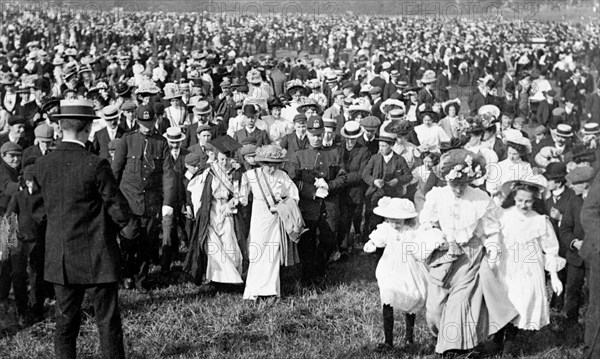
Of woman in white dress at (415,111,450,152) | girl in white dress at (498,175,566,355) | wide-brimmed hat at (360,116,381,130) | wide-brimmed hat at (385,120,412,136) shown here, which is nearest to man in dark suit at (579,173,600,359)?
girl in white dress at (498,175,566,355)

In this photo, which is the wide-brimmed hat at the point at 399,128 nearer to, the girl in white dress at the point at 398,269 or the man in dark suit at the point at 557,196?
the man in dark suit at the point at 557,196

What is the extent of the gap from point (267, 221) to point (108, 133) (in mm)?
2833

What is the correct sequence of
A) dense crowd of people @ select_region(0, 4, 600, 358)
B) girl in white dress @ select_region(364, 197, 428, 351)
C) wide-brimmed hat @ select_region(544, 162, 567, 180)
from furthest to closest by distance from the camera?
wide-brimmed hat @ select_region(544, 162, 567, 180), girl in white dress @ select_region(364, 197, 428, 351), dense crowd of people @ select_region(0, 4, 600, 358)

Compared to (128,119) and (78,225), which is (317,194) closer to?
(128,119)

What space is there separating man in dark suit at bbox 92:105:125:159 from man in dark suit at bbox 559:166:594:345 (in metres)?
5.50

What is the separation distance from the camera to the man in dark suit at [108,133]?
29.1ft

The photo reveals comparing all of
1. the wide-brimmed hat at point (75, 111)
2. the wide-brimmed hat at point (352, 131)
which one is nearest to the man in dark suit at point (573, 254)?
the wide-brimmed hat at point (352, 131)

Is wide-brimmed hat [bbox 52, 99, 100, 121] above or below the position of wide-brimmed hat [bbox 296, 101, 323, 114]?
above

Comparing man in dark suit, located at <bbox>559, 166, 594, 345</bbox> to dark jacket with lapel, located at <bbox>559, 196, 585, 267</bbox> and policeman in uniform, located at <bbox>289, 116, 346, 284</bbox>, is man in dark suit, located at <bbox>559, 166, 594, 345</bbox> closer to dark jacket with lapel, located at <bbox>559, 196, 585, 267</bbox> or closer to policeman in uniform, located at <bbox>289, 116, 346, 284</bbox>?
dark jacket with lapel, located at <bbox>559, 196, 585, 267</bbox>

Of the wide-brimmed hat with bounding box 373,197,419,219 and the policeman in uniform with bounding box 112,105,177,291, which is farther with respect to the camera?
the policeman in uniform with bounding box 112,105,177,291

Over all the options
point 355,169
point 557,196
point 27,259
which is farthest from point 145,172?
point 557,196

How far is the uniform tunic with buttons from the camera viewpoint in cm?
776

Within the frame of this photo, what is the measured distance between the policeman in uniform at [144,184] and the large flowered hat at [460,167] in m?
3.41

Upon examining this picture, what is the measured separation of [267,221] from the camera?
741 centimetres
